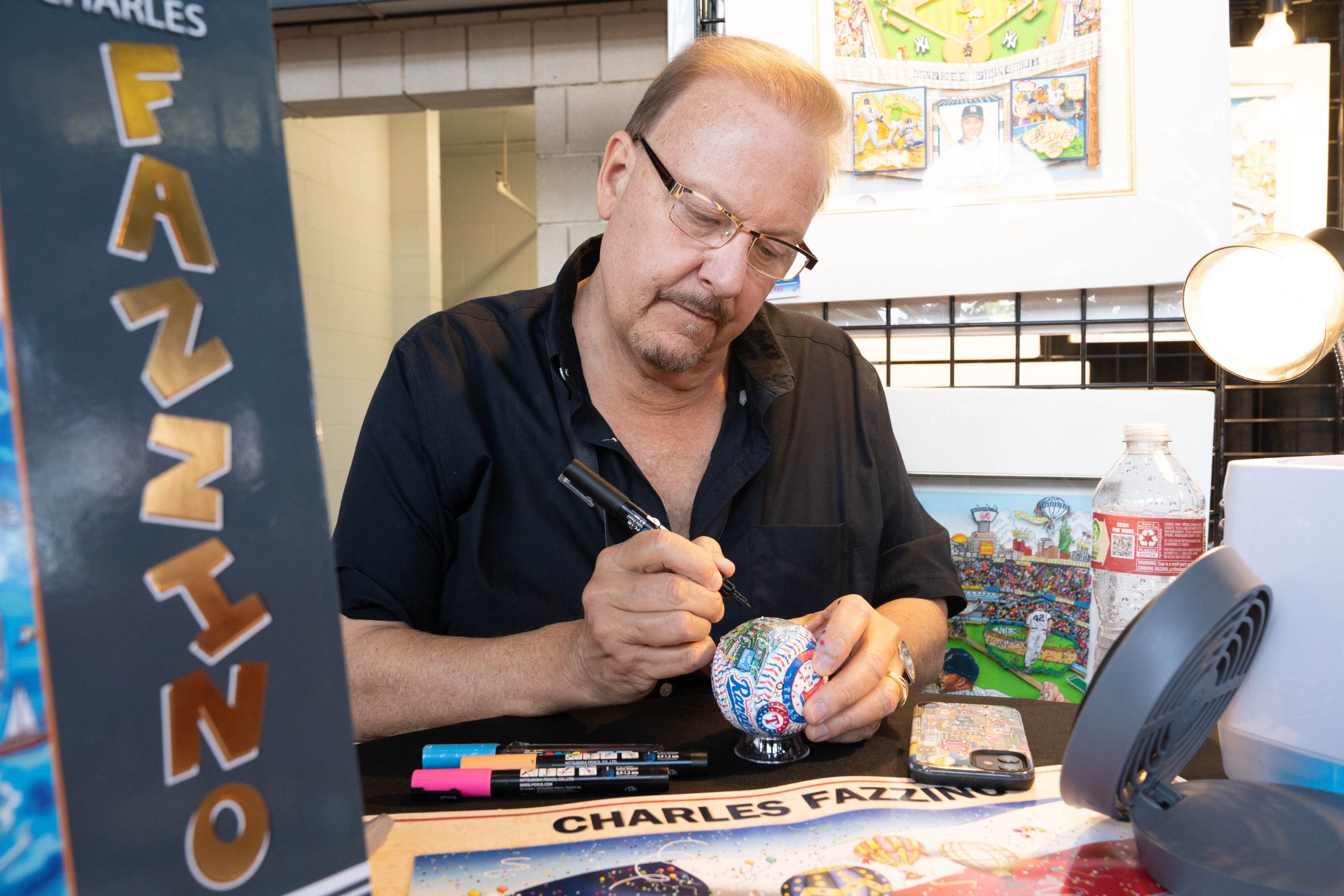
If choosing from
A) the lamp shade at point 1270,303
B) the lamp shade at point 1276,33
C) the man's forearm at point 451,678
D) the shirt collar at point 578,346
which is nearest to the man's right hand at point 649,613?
the man's forearm at point 451,678

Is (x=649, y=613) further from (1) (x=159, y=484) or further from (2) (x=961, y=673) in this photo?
(2) (x=961, y=673)

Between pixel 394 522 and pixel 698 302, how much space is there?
490mm

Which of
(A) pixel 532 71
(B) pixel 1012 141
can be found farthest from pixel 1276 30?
(A) pixel 532 71

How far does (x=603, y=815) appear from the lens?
1.96 ft

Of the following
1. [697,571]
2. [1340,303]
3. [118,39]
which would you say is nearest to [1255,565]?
[697,571]

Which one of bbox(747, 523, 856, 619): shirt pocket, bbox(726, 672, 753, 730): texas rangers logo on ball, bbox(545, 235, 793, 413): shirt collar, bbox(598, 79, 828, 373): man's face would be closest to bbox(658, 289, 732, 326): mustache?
bbox(598, 79, 828, 373): man's face

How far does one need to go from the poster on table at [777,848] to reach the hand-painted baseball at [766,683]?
0.07m

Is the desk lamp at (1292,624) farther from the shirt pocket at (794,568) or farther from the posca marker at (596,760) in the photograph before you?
the shirt pocket at (794,568)

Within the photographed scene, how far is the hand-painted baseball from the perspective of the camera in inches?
27.9

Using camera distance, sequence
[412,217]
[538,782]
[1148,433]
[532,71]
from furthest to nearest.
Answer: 1. [412,217]
2. [532,71]
3. [1148,433]
4. [538,782]

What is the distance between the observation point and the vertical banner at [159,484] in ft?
0.70

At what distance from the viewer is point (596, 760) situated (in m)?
0.67

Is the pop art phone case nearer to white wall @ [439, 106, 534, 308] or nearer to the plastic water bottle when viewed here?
the plastic water bottle

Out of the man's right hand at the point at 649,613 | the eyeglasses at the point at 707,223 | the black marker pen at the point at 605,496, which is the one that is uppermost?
the eyeglasses at the point at 707,223
